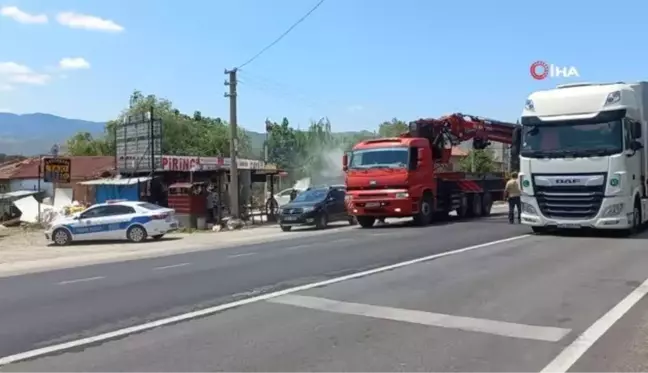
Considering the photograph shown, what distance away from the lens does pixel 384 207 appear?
24328 mm

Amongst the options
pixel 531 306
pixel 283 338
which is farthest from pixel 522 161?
pixel 283 338

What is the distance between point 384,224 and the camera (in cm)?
2778

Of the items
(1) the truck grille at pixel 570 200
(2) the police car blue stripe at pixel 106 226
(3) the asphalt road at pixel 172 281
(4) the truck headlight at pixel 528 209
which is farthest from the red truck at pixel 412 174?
(2) the police car blue stripe at pixel 106 226

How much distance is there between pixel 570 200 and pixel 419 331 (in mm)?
11245

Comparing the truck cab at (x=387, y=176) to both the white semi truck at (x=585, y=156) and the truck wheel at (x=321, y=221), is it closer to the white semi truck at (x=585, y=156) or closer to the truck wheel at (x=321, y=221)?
the truck wheel at (x=321, y=221)

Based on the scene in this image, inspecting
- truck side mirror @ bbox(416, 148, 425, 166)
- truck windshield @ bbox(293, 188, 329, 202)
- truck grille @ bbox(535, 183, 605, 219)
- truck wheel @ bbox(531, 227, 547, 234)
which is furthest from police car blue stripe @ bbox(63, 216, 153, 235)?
truck grille @ bbox(535, 183, 605, 219)

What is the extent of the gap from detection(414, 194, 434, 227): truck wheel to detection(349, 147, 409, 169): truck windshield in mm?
1714

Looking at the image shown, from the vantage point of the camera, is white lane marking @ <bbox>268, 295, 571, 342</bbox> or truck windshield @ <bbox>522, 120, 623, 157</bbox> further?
truck windshield @ <bbox>522, 120, 623, 157</bbox>

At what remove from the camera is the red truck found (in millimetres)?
24266

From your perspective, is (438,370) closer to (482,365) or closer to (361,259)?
(482,365)

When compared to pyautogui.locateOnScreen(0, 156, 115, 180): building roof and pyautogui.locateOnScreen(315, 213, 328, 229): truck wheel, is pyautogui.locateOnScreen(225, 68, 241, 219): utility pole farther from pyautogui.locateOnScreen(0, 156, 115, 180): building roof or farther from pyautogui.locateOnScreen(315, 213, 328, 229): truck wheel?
pyautogui.locateOnScreen(0, 156, 115, 180): building roof

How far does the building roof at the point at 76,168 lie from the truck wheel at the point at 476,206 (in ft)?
88.3

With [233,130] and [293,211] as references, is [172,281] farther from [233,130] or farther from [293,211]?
[233,130]

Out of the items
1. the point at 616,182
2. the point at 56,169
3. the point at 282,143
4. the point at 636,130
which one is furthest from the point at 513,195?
the point at 282,143
